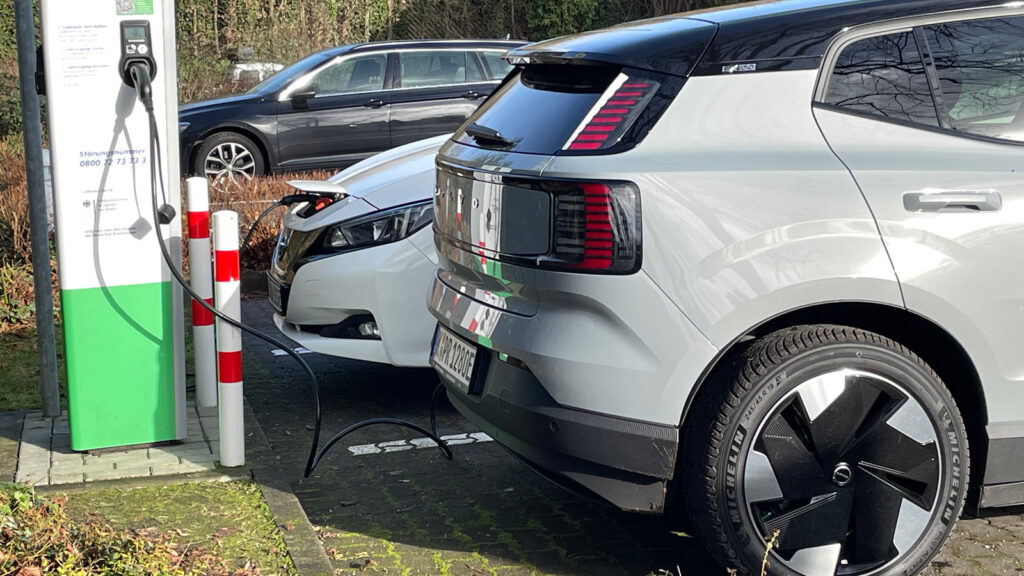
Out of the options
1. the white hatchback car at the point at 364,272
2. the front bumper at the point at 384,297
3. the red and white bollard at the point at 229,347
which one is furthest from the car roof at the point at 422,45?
the red and white bollard at the point at 229,347

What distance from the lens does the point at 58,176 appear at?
15.8 ft

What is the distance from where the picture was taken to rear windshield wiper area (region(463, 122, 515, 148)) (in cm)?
385

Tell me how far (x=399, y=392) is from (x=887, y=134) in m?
3.23

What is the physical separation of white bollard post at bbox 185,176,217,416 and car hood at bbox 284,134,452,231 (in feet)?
1.91

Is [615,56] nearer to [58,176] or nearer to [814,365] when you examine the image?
[814,365]

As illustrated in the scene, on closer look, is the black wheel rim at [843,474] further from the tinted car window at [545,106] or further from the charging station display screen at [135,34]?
the charging station display screen at [135,34]

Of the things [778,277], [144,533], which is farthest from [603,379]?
[144,533]

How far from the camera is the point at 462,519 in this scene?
445cm

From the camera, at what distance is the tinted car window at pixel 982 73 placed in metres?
3.73

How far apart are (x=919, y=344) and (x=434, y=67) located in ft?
33.2

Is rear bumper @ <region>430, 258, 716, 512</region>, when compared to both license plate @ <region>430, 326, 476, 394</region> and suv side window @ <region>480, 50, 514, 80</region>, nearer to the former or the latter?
license plate @ <region>430, 326, 476, 394</region>

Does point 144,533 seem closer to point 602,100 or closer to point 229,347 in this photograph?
point 229,347

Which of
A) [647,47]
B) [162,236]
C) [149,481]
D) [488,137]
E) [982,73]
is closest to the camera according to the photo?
[647,47]

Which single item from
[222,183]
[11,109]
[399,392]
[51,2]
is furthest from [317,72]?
[51,2]
